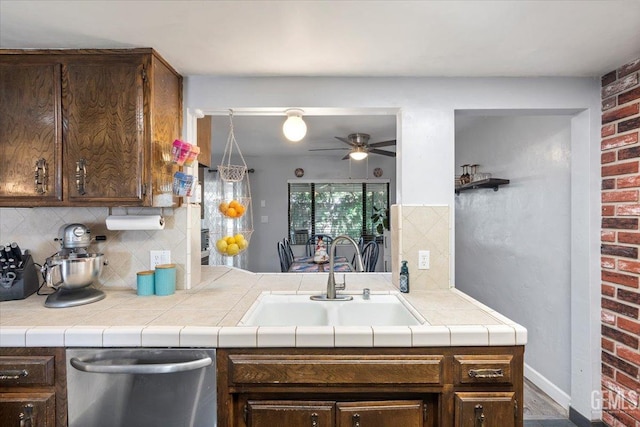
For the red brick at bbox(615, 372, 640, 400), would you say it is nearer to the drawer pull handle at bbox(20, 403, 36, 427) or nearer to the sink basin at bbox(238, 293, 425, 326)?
the sink basin at bbox(238, 293, 425, 326)

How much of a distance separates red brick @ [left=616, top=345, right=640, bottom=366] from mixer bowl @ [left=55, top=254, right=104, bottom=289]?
108 inches

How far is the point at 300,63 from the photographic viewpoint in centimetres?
166

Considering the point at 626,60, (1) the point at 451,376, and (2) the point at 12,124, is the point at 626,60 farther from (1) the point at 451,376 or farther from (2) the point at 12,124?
(2) the point at 12,124

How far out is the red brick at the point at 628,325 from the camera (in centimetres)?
162

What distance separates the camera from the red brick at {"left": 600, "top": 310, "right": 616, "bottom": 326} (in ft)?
5.75

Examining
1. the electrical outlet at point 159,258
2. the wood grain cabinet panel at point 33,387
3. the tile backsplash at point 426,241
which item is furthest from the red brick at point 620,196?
the wood grain cabinet panel at point 33,387

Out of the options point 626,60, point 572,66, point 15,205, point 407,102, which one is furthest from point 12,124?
point 626,60

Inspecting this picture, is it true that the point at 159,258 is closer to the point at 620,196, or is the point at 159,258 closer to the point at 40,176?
the point at 40,176

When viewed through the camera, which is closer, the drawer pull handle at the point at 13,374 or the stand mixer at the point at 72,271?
the drawer pull handle at the point at 13,374

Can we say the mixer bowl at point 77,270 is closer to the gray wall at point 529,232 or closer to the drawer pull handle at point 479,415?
the drawer pull handle at point 479,415

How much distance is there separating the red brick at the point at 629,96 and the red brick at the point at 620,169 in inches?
13.1

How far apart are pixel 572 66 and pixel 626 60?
24 centimetres

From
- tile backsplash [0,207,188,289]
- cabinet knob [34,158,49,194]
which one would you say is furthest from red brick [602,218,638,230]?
cabinet knob [34,158,49,194]

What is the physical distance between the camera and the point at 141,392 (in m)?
1.20
